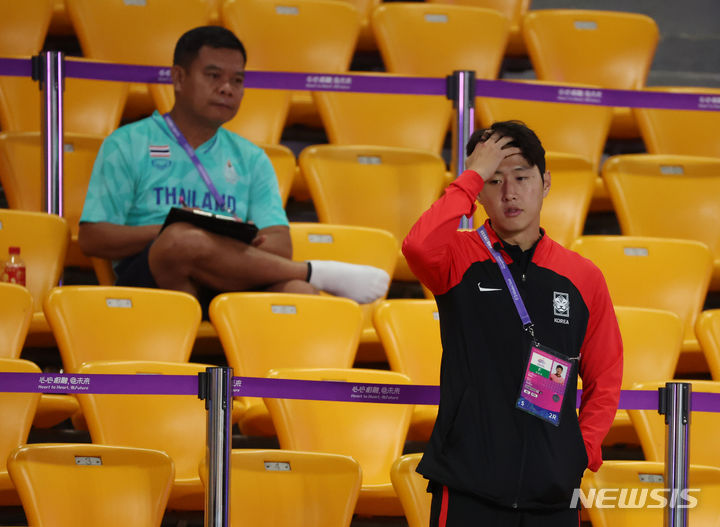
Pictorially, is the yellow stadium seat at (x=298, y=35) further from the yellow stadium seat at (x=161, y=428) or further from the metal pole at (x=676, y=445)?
the metal pole at (x=676, y=445)

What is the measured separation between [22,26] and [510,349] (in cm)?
311

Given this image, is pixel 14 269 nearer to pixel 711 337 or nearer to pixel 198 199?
pixel 198 199

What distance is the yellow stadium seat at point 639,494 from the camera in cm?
259

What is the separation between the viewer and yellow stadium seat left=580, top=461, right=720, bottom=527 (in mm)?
2594

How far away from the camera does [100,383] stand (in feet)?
8.09

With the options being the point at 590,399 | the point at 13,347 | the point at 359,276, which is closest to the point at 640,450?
the point at 359,276

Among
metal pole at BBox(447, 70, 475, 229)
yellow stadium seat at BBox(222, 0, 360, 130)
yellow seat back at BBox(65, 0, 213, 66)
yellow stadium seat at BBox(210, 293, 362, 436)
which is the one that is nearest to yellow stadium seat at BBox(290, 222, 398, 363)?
metal pole at BBox(447, 70, 475, 229)

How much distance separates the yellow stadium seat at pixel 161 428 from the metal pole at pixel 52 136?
100 cm

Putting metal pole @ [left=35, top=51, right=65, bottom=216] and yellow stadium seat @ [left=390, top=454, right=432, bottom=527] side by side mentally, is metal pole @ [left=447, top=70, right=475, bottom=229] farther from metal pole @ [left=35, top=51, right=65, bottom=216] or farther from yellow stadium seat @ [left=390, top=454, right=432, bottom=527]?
yellow stadium seat @ [left=390, top=454, right=432, bottom=527]

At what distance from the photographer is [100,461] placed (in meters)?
2.56

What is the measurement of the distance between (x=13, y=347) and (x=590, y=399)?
1.63 meters

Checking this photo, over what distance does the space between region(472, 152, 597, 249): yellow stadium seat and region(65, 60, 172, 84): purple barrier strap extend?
1355mm

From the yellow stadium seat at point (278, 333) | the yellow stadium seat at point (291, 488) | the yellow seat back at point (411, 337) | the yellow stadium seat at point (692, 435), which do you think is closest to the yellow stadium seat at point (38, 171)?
the yellow stadium seat at point (278, 333)

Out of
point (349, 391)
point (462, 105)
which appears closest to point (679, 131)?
point (462, 105)
